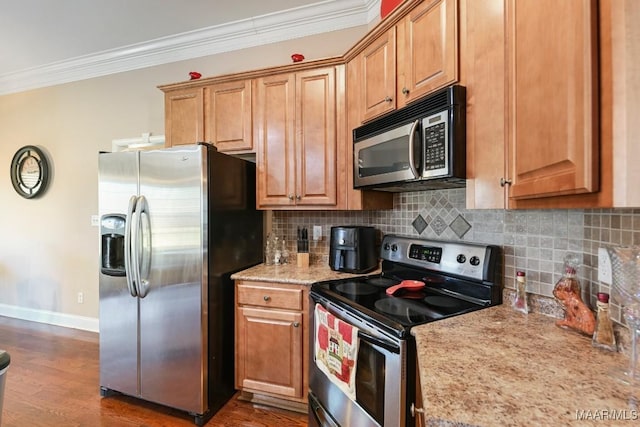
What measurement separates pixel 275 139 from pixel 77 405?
7.40 ft

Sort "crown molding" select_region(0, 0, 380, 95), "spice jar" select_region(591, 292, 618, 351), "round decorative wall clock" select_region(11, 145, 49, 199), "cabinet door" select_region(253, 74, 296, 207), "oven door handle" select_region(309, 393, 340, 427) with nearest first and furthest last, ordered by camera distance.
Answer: "spice jar" select_region(591, 292, 618, 351) → "oven door handle" select_region(309, 393, 340, 427) → "cabinet door" select_region(253, 74, 296, 207) → "crown molding" select_region(0, 0, 380, 95) → "round decorative wall clock" select_region(11, 145, 49, 199)

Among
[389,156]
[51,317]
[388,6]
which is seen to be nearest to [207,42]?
[388,6]

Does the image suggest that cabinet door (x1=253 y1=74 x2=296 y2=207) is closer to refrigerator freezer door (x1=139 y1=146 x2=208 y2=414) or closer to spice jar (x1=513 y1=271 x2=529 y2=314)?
refrigerator freezer door (x1=139 y1=146 x2=208 y2=414)

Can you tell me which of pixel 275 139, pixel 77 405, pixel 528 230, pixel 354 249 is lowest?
pixel 77 405

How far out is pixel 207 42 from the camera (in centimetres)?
283

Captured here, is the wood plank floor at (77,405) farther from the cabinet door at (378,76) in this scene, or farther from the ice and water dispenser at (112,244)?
the cabinet door at (378,76)

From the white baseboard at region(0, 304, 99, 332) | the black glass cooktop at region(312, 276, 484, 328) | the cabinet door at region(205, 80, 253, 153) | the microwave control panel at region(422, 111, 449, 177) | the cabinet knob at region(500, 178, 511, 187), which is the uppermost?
the cabinet door at region(205, 80, 253, 153)

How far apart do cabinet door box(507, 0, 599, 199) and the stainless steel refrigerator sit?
1604 millimetres

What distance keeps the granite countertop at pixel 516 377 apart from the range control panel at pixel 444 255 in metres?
0.36

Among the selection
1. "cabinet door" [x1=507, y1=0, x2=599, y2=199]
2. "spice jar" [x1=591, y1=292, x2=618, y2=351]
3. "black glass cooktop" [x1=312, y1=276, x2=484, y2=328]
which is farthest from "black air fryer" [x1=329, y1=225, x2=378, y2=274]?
"spice jar" [x1=591, y1=292, x2=618, y2=351]

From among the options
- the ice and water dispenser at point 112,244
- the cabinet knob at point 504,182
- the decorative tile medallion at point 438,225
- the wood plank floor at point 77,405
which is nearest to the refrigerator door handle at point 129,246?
the ice and water dispenser at point 112,244

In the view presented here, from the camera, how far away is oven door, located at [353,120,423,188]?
141 centimetres

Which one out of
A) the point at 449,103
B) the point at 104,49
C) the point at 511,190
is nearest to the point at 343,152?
the point at 449,103

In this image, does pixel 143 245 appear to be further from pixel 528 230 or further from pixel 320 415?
pixel 528 230
